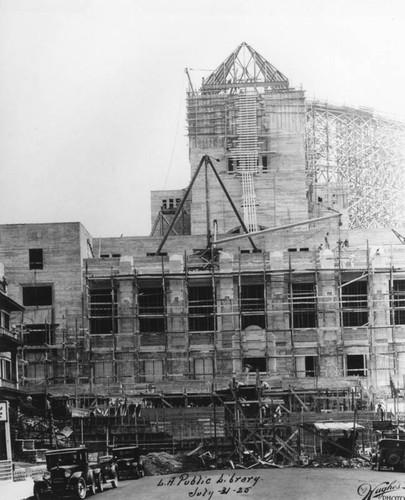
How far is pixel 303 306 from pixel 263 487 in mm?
36109

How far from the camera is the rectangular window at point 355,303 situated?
79375 millimetres

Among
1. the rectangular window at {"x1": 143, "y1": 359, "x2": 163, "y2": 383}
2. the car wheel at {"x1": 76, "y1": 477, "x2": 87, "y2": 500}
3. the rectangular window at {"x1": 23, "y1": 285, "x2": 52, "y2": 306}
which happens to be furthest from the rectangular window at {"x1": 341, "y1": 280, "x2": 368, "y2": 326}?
the car wheel at {"x1": 76, "y1": 477, "x2": 87, "y2": 500}

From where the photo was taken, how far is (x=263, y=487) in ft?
145

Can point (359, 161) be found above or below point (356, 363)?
above

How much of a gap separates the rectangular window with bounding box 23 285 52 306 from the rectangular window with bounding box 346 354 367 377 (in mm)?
21755

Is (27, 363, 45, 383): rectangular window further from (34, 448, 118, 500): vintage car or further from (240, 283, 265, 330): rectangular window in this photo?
(34, 448, 118, 500): vintage car

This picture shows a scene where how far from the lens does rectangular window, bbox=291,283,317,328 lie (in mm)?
78938

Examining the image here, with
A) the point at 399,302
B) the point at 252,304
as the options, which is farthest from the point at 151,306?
the point at 399,302

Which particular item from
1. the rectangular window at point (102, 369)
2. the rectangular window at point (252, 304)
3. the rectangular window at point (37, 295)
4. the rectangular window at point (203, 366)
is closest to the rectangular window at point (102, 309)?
the rectangular window at point (102, 369)

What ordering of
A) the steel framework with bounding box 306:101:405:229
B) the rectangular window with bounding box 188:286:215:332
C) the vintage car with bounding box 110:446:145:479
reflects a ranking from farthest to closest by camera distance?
the steel framework with bounding box 306:101:405:229 < the rectangular window with bounding box 188:286:215:332 < the vintage car with bounding box 110:446:145:479

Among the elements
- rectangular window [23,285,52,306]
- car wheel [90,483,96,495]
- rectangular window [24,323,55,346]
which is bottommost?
car wheel [90,483,96,495]

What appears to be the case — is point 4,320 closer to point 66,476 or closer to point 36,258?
point 36,258

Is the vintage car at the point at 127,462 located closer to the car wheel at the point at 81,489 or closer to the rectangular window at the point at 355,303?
the car wheel at the point at 81,489

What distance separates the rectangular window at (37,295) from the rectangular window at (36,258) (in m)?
1.52
